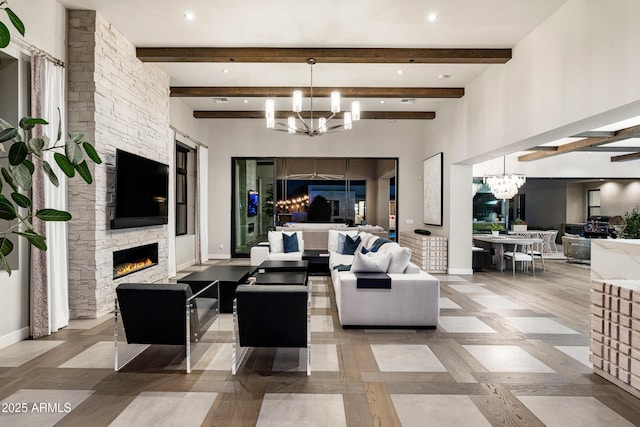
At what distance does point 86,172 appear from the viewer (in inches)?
67.7

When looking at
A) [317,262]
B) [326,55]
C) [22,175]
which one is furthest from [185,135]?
[22,175]

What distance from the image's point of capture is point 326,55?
532cm

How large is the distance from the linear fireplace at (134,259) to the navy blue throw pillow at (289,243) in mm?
2451

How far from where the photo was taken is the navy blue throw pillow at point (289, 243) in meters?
7.58

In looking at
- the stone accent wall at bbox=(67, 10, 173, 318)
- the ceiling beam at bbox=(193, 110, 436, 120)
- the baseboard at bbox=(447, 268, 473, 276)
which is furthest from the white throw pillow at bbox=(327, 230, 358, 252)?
the stone accent wall at bbox=(67, 10, 173, 318)

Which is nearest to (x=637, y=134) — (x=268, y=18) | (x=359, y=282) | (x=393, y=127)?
(x=393, y=127)

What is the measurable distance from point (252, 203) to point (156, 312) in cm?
737

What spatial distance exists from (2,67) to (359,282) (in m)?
4.24

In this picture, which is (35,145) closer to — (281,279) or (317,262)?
(281,279)

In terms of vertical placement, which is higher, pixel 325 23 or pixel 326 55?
pixel 325 23

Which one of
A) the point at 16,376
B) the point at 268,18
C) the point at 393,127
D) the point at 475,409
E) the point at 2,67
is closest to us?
the point at 475,409

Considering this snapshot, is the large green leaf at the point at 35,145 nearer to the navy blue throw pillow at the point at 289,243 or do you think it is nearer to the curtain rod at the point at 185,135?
the navy blue throw pillow at the point at 289,243

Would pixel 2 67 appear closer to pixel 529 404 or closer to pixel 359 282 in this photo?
pixel 359 282

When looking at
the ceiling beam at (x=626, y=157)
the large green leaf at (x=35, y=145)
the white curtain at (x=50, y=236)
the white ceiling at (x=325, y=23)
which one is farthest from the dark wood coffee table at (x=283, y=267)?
the ceiling beam at (x=626, y=157)
